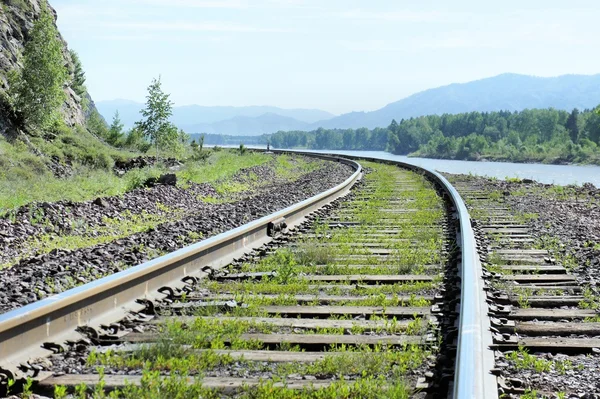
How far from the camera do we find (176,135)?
43.0 m

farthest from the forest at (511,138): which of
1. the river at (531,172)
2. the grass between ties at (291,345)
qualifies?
the grass between ties at (291,345)

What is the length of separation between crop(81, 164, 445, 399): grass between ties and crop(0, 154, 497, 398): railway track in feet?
0.04

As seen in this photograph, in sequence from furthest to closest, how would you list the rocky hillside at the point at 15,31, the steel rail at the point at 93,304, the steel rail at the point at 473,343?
1. the rocky hillside at the point at 15,31
2. the steel rail at the point at 93,304
3. the steel rail at the point at 473,343

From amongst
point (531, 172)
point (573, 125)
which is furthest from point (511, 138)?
point (531, 172)

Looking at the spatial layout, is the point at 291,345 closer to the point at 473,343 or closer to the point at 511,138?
the point at 473,343

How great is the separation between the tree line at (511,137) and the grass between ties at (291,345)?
96.2 m

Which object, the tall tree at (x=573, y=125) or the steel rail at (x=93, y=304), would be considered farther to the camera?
the tall tree at (x=573, y=125)

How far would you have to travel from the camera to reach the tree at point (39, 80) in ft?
108

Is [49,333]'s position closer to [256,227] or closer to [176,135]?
[256,227]

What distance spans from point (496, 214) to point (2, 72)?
30.3 meters

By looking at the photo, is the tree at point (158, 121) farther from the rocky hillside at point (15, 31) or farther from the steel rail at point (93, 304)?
the steel rail at point (93, 304)

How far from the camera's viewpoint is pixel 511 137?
155625 mm

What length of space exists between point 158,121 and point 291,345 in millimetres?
39792

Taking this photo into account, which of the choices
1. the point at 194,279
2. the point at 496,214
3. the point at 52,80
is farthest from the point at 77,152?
the point at 194,279
